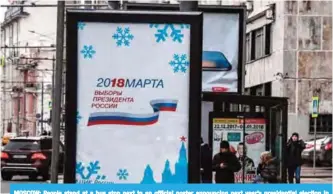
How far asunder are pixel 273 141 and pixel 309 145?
22842mm

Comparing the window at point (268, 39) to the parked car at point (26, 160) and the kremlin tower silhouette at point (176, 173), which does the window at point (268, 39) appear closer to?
the parked car at point (26, 160)

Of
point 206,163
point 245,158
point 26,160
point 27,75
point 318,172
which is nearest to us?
point 245,158

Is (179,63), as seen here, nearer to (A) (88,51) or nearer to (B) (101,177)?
(A) (88,51)

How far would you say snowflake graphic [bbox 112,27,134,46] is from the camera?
32.7ft

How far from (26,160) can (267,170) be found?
1592cm

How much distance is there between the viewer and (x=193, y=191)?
8375mm

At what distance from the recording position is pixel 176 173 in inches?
396

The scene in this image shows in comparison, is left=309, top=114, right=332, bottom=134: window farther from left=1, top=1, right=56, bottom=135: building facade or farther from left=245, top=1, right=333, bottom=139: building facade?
left=1, top=1, right=56, bottom=135: building facade

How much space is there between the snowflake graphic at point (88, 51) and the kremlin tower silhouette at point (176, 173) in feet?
4.80

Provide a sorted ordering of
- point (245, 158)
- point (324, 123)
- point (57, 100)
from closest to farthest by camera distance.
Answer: point (57, 100)
point (245, 158)
point (324, 123)

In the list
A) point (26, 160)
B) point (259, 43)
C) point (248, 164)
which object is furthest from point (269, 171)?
point (259, 43)

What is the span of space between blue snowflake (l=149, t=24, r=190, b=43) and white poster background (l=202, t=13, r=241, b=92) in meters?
9.69

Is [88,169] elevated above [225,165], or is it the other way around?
[88,169]

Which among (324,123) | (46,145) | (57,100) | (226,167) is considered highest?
(57,100)
